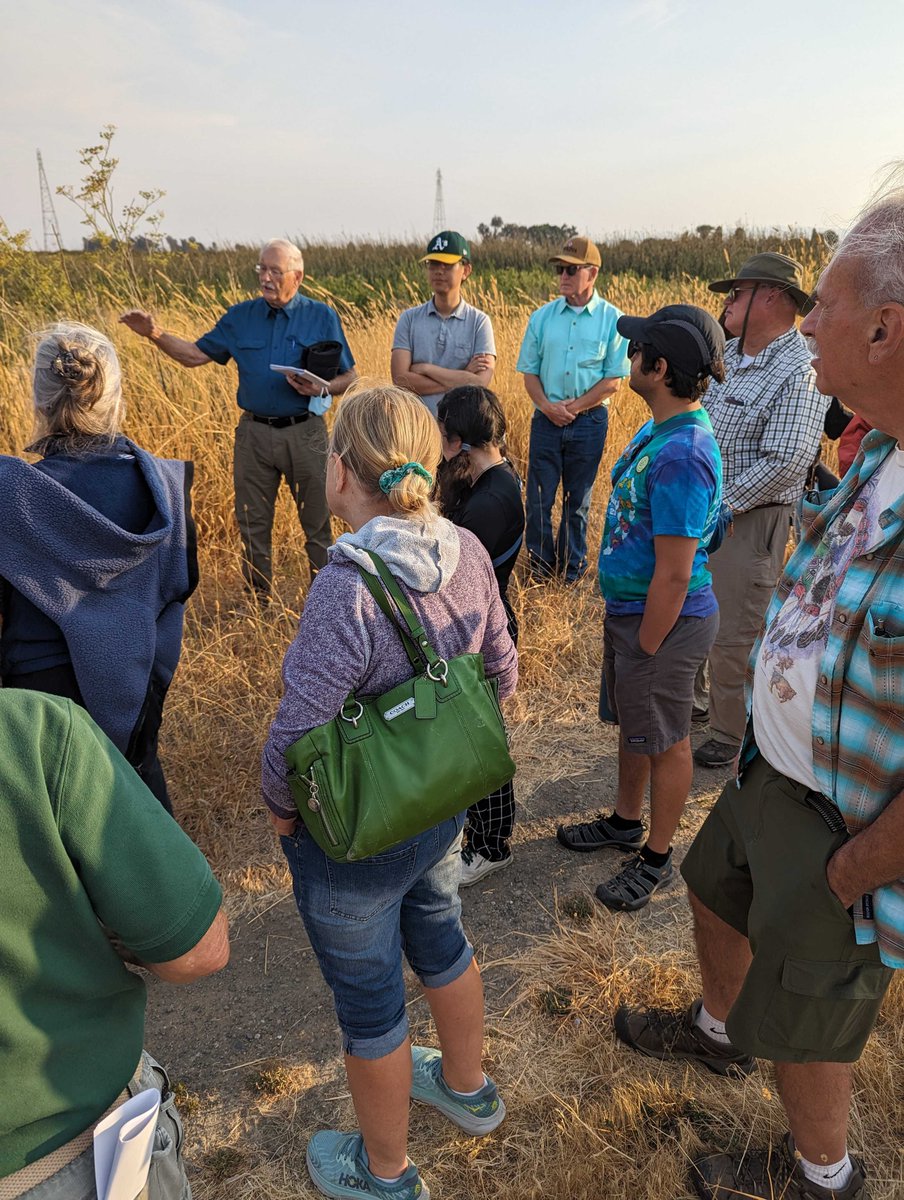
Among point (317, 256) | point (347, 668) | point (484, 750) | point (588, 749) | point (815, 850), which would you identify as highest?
point (317, 256)

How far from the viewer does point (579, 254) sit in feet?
16.6

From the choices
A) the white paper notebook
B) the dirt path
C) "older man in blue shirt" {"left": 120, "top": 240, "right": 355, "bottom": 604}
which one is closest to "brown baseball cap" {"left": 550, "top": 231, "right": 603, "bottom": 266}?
"older man in blue shirt" {"left": 120, "top": 240, "right": 355, "bottom": 604}

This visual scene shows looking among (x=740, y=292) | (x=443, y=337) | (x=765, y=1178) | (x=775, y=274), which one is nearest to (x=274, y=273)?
(x=443, y=337)

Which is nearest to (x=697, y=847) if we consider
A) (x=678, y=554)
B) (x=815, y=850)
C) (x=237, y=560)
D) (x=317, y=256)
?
(x=815, y=850)

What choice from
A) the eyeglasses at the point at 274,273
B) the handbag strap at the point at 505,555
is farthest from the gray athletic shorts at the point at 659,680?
the eyeglasses at the point at 274,273

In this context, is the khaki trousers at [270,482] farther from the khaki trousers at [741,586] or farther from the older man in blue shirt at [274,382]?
the khaki trousers at [741,586]

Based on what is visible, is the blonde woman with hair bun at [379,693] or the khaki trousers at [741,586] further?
the khaki trousers at [741,586]

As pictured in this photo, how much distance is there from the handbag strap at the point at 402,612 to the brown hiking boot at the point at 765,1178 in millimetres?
1375

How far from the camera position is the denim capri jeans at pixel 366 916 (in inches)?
61.6

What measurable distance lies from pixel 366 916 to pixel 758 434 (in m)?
2.56

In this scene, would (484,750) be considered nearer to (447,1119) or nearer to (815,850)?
(815,850)

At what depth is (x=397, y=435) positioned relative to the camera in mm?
1580

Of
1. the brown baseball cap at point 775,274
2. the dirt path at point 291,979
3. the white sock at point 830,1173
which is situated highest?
the brown baseball cap at point 775,274

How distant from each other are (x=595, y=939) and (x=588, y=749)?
1.27 m
